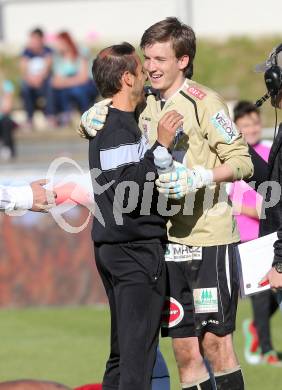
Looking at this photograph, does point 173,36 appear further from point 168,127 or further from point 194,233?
point 194,233

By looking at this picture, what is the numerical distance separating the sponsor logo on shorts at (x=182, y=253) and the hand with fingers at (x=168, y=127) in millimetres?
681

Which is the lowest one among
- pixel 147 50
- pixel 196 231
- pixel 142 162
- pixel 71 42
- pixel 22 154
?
pixel 22 154

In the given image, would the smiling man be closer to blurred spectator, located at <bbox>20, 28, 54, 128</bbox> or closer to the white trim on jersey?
the white trim on jersey

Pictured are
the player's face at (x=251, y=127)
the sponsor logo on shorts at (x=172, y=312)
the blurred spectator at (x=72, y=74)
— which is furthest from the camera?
the blurred spectator at (x=72, y=74)

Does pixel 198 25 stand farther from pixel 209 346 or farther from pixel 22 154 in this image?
pixel 209 346

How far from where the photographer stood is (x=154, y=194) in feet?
18.7

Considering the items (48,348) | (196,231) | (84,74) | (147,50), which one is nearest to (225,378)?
(196,231)

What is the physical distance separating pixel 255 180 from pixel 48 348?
4.25m

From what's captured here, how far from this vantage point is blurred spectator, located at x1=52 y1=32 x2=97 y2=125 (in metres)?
18.4

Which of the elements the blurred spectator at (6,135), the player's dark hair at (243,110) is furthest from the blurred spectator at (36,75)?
the player's dark hair at (243,110)

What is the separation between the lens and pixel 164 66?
5.84 meters

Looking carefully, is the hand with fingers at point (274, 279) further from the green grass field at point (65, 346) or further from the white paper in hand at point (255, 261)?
the green grass field at point (65, 346)

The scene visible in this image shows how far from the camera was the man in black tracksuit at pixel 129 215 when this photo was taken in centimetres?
557

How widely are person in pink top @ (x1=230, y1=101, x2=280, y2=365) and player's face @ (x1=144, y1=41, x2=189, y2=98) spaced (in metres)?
1.42
